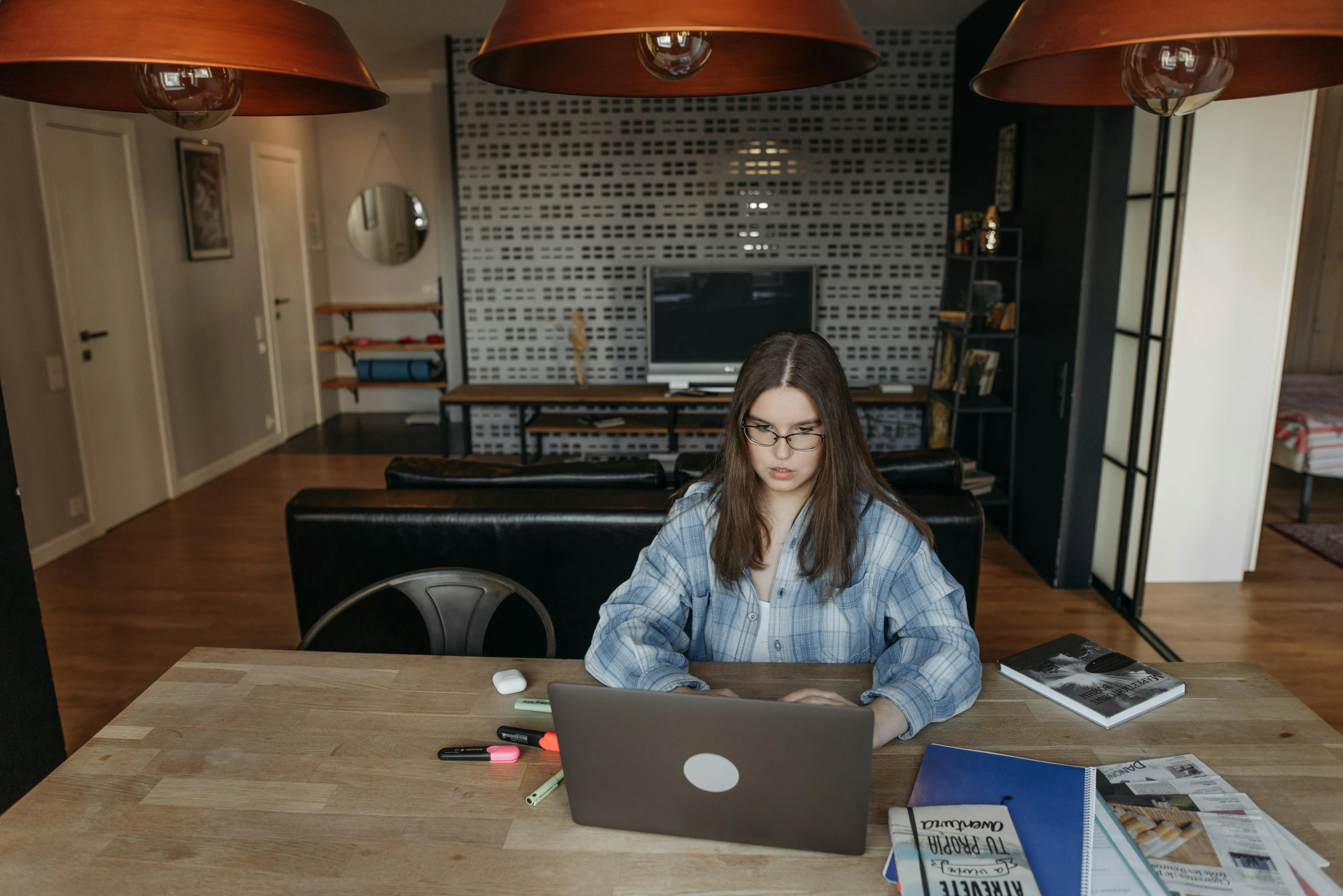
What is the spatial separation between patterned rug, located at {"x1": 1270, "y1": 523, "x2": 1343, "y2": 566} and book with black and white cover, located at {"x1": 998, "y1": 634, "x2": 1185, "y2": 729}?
324 cm

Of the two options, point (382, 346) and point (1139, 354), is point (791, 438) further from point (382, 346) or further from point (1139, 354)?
point (382, 346)

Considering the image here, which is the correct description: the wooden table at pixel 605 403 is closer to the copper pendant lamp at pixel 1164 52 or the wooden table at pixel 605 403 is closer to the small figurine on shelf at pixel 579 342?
the small figurine on shelf at pixel 579 342

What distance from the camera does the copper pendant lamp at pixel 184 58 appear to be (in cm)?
81

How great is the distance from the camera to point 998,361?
4402 mm

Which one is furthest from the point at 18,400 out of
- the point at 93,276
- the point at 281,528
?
the point at 281,528

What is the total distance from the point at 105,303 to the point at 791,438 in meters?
4.27

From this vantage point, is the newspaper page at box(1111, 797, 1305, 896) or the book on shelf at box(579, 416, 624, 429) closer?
the newspaper page at box(1111, 797, 1305, 896)

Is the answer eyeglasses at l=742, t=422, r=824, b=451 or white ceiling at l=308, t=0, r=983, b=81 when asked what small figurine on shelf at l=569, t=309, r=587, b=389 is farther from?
eyeglasses at l=742, t=422, r=824, b=451

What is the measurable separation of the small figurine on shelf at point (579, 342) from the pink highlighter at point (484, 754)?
442cm

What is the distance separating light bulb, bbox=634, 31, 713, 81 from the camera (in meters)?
0.94

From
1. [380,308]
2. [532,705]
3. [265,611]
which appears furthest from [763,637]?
[380,308]

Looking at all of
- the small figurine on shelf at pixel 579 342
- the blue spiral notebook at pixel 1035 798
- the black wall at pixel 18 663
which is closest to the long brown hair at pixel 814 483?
the blue spiral notebook at pixel 1035 798

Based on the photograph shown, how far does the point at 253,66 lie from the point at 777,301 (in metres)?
4.69

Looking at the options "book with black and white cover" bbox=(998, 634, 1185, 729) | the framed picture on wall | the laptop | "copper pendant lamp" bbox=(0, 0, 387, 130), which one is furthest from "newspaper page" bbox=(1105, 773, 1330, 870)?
the framed picture on wall
